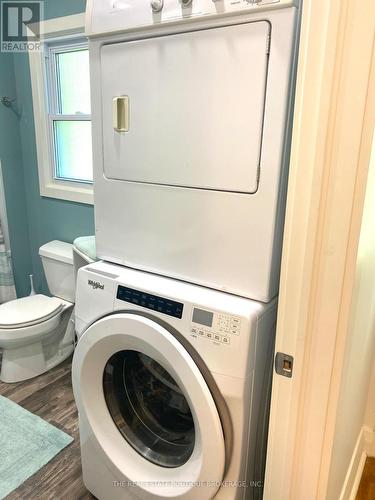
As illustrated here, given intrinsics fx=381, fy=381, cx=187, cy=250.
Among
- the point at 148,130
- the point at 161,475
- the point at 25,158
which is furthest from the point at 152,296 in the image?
the point at 25,158

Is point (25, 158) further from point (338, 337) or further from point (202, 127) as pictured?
point (338, 337)

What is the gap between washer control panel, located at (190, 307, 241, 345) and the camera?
100 centimetres

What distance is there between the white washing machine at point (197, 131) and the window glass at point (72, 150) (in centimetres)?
123

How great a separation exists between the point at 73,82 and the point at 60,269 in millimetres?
1171

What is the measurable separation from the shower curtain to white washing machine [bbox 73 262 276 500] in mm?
1528

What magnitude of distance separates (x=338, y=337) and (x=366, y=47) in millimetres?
536

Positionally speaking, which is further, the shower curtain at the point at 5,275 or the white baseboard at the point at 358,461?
the shower curtain at the point at 5,275

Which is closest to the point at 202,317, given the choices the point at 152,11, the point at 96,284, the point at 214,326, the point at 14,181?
the point at 214,326

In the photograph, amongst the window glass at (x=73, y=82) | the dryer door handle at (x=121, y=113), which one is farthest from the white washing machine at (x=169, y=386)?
the window glass at (x=73, y=82)

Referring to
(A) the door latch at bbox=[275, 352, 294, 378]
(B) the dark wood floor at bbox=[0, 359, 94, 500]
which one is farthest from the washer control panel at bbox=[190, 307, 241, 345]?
(B) the dark wood floor at bbox=[0, 359, 94, 500]

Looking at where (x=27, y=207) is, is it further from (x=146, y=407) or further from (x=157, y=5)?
(x=157, y=5)

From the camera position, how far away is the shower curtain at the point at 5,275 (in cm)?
258

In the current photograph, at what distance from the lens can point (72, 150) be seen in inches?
99.2

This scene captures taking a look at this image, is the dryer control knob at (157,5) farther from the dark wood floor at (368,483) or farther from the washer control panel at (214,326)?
the dark wood floor at (368,483)
